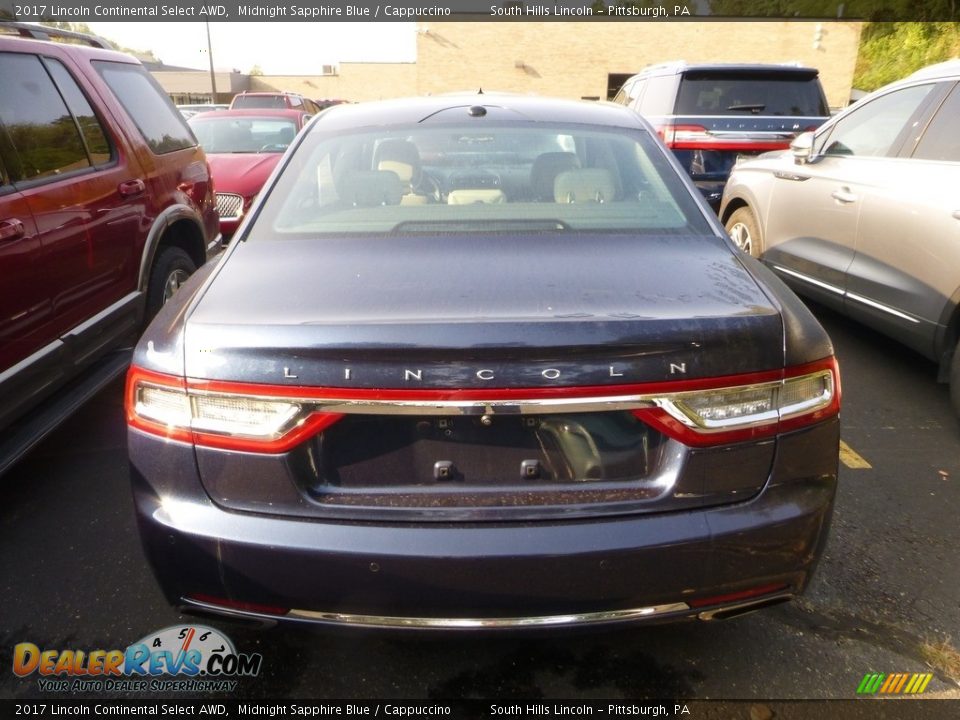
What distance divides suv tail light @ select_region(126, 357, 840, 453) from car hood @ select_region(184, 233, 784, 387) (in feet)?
0.10

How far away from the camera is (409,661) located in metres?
2.36

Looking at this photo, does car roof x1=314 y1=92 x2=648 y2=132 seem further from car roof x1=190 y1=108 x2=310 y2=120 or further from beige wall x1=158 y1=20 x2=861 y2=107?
beige wall x1=158 y1=20 x2=861 y2=107

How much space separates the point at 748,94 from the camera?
805cm

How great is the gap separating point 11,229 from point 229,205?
200 inches

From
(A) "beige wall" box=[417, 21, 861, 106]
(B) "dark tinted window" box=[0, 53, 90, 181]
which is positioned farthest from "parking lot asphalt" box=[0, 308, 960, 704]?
(A) "beige wall" box=[417, 21, 861, 106]

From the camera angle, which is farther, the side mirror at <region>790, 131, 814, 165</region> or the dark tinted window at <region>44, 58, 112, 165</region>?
the side mirror at <region>790, 131, 814, 165</region>

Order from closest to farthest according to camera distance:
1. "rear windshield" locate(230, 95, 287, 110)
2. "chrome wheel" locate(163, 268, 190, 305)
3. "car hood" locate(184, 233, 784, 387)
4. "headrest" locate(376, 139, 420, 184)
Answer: "car hood" locate(184, 233, 784, 387), "headrest" locate(376, 139, 420, 184), "chrome wheel" locate(163, 268, 190, 305), "rear windshield" locate(230, 95, 287, 110)

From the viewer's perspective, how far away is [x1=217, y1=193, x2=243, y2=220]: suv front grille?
25.6ft

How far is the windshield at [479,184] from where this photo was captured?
100.0 inches

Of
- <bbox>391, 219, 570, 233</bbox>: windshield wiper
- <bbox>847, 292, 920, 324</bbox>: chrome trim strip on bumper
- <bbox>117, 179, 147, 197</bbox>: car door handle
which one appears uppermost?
<bbox>391, 219, 570, 233</bbox>: windshield wiper

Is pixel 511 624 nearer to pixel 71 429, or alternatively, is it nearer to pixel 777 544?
pixel 777 544

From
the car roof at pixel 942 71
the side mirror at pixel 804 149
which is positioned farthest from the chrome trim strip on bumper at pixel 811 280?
the car roof at pixel 942 71

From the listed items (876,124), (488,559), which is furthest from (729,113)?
(488,559)

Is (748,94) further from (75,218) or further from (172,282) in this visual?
(75,218)
